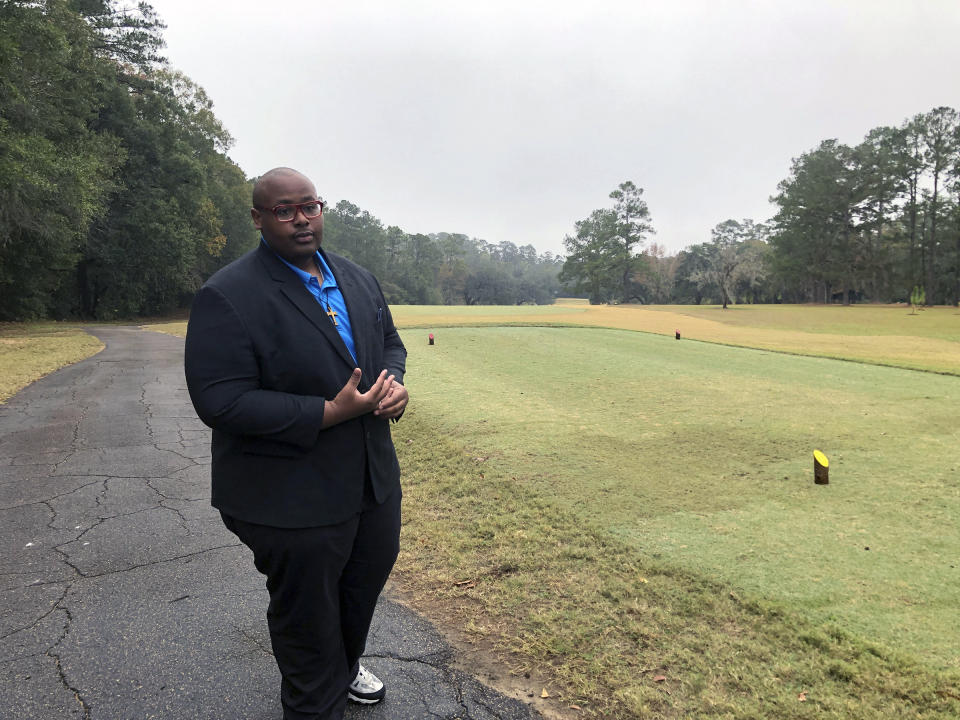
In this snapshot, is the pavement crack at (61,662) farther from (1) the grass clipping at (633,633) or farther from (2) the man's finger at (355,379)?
(2) the man's finger at (355,379)

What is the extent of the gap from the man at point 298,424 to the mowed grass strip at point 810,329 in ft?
43.6

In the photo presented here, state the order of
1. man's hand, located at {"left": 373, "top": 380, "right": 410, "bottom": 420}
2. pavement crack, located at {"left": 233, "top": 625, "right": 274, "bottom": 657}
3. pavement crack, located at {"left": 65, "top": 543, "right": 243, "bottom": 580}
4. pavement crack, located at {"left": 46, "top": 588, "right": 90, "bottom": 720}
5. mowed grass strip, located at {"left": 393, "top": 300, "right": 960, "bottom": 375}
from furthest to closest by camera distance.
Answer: mowed grass strip, located at {"left": 393, "top": 300, "right": 960, "bottom": 375} < pavement crack, located at {"left": 65, "top": 543, "right": 243, "bottom": 580} < pavement crack, located at {"left": 233, "top": 625, "right": 274, "bottom": 657} < pavement crack, located at {"left": 46, "top": 588, "right": 90, "bottom": 720} < man's hand, located at {"left": 373, "top": 380, "right": 410, "bottom": 420}

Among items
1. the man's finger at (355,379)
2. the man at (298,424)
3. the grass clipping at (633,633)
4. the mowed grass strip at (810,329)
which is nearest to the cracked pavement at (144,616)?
the grass clipping at (633,633)

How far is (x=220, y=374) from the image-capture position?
6.00ft

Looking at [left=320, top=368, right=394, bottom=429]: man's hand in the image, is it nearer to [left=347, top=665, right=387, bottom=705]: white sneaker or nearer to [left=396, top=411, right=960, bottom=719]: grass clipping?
[left=347, top=665, right=387, bottom=705]: white sneaker

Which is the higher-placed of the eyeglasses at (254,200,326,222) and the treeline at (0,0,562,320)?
the treeline at (0,0,562,320)

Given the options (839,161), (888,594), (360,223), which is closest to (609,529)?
(888,594)

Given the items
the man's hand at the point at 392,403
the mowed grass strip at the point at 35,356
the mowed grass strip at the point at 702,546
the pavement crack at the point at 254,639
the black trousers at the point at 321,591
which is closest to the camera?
the black trousers at the point at 321,591

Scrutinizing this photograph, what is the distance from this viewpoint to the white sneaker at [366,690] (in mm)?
2482

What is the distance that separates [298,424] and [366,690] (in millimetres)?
1362

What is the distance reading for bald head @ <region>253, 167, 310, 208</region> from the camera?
1998 mm

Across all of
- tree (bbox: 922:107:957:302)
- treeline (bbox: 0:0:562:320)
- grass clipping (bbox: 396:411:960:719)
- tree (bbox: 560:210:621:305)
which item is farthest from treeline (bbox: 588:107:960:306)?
grass clipping (bbox: 396:411:960:719)

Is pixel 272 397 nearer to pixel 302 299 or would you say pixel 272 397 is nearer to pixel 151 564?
pixel 302 299

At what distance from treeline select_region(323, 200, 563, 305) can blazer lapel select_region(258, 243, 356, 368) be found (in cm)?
7779
